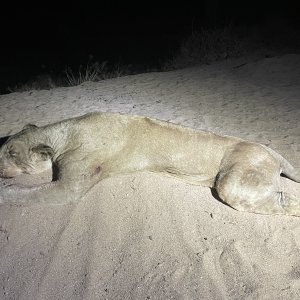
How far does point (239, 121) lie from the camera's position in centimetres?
587

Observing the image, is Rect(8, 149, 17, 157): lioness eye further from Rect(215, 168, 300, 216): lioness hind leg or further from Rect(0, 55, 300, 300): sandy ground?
Rect(215, 168, 300, 216): lioness hind leg

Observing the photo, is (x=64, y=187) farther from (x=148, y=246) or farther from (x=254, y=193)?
(x=254, y=193)

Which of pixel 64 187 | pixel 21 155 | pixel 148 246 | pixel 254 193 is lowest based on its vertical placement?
pixel 148 246

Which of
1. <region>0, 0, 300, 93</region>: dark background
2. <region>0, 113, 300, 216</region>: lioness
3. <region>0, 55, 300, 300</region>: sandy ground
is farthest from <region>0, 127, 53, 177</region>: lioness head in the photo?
<region>0, 0, 300, 93</region>: dark background

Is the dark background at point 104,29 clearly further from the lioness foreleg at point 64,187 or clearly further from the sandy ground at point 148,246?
the sandy ground at point 148,246

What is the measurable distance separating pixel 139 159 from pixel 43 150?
3.54 ft

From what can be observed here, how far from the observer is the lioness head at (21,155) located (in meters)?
4.15

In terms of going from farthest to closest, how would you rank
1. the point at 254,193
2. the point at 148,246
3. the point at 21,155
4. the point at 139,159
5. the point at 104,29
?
1. the point at 104,29
2. the point at 21,155
3. the point at 139,159
4. the point at 254,193
5. the point at 148,246

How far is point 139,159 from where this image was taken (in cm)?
406

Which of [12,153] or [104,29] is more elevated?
[12,153]

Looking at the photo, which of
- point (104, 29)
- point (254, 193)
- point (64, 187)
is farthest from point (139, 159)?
point (104, 29)

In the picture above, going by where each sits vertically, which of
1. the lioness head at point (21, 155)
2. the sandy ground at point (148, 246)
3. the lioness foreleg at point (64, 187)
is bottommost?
the sandy ground at point (148, 246)

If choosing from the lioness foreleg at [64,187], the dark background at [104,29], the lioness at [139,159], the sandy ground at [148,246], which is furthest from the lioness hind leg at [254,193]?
the dark background at [104,29]

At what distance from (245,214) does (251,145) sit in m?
0.74
